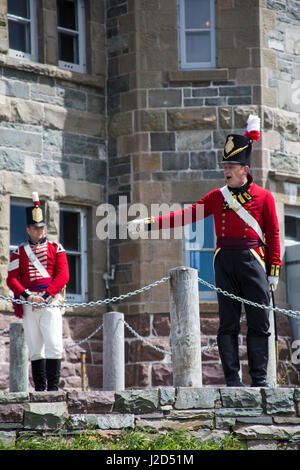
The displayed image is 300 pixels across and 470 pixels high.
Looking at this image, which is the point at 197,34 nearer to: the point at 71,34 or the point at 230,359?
the point at 71,34

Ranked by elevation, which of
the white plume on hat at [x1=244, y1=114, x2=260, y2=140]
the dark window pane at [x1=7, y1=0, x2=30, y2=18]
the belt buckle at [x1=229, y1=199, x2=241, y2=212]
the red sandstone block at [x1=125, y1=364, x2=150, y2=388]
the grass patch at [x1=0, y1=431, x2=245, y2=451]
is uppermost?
the dark window pane at [x1=7, y1=0, x2=30, y2=18]

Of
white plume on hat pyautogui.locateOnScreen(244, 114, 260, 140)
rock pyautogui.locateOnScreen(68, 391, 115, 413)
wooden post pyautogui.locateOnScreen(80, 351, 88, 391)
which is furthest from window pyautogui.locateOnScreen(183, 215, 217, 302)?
rock pyautogui.locateOnScreen(68, 391, 115, 413)

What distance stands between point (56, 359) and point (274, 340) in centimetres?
214

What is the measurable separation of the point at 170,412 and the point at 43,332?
2034 mm

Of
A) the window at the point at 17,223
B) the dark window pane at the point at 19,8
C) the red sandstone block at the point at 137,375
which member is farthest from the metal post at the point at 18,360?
the dark window pane at the point at 19,8

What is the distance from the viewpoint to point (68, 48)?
48.6ft

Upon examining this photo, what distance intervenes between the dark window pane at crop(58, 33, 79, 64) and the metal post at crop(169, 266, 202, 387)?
5810mm

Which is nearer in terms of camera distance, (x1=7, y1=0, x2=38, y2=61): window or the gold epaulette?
the gold epaulette

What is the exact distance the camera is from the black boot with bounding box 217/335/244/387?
9.77 meters

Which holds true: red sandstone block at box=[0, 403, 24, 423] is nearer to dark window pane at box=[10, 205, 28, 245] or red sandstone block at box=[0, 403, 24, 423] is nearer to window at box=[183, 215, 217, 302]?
dark window pane at box=[10, 205, 28, 245]

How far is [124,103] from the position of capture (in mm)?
14602

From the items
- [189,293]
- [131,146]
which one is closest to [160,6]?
[131,146]

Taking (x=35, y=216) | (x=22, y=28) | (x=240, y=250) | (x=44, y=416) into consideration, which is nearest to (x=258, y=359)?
(x=240, y=250)
